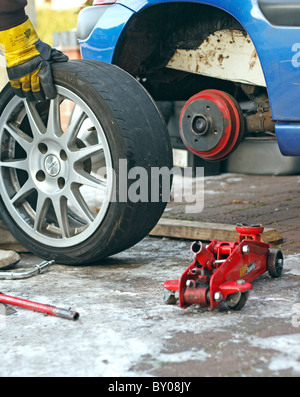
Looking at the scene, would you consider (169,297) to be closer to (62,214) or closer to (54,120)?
(62,214)

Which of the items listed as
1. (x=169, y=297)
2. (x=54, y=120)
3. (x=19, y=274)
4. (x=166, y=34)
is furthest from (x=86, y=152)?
(x=166, y=34)

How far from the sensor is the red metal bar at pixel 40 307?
77.7 inches

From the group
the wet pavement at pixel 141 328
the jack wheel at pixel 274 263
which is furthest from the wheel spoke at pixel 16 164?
the jack wheel at pixel 274 263

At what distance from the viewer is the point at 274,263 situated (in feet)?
7.95

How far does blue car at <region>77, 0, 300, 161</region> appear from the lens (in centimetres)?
251

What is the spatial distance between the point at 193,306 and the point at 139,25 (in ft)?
5.44

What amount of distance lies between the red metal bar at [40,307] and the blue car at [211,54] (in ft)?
3.92

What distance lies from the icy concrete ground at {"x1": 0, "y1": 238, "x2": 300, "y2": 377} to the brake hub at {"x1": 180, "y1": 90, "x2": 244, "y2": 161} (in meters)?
0.74

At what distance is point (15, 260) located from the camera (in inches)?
110

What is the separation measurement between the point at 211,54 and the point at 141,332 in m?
1.76

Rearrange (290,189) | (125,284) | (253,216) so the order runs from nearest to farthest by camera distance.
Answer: (125,284)
(253,216)
(290,189)

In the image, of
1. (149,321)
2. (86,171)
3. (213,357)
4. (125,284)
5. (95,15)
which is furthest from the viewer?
(95,15)

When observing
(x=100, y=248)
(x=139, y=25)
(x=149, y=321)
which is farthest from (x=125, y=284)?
(x=139, y=25)

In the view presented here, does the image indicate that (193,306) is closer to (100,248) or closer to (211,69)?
(100,248)
